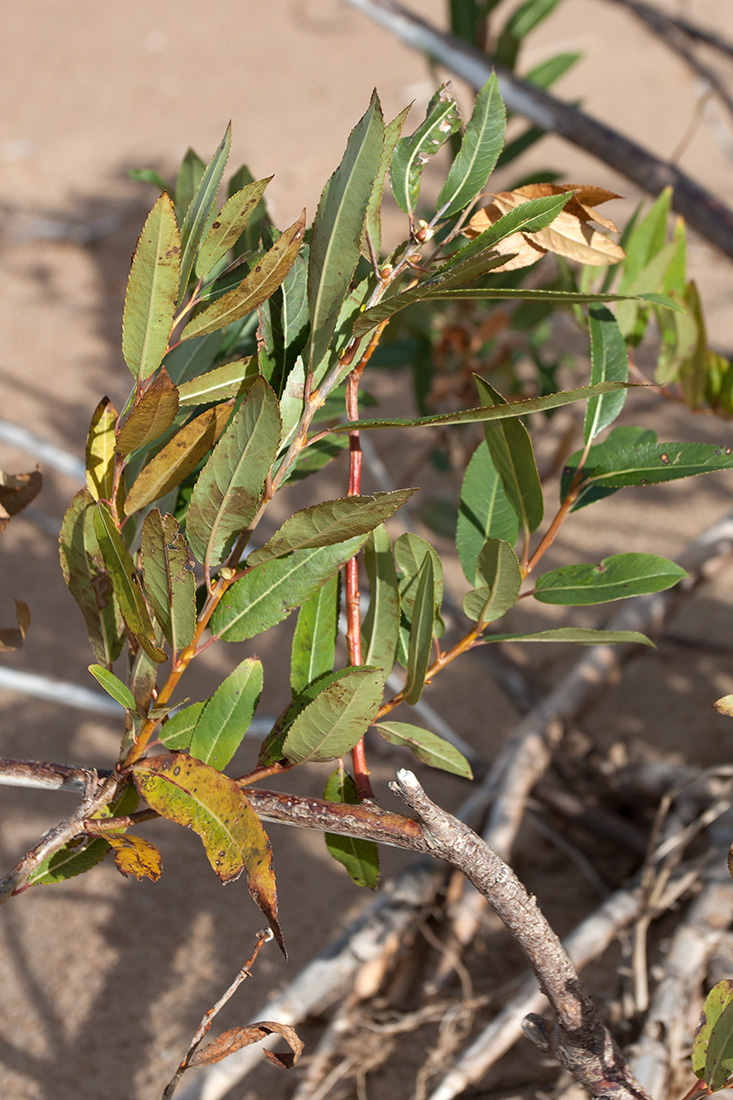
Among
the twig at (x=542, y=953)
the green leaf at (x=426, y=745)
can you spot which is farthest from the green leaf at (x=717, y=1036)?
the green leaf at (x=426, y=745)

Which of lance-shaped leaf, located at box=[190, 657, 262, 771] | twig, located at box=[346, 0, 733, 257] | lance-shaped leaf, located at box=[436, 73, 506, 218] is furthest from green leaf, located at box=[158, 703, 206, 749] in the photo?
twig, located at box=[346, 0, 733, 257]

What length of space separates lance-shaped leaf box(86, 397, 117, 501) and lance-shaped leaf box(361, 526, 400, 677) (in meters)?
0.16

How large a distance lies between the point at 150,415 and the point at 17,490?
0.22 m

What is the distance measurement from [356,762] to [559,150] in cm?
319

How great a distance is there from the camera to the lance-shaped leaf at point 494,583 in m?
0.51

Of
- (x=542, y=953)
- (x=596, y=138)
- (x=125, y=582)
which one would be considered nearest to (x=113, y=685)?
(x=125, y=582)

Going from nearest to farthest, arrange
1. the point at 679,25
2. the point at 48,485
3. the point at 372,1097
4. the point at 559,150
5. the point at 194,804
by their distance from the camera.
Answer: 1. the point at 194,804
2. the point at 372,1097
3. the point at 679,25
4. the point at 48,485
5. the point at 559,150

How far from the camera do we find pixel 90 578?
0.52 m

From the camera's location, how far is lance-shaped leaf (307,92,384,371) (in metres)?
0.41

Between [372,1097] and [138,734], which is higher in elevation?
[138,734]

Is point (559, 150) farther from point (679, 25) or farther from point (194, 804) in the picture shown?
point (194, 804)

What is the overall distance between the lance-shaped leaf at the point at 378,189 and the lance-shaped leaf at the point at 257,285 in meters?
0.04

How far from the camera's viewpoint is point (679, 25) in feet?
5.59

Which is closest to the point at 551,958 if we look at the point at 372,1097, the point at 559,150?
the point at 372,1097
